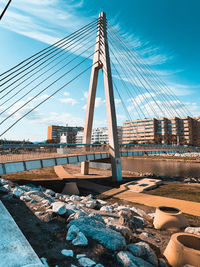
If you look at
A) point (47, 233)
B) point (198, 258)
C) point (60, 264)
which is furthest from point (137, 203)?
point (60, 264)

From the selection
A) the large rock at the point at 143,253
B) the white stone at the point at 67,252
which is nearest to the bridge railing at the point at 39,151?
the white stone at the point at 67,252

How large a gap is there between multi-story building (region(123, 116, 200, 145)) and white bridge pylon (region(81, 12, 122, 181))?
62.4 meters

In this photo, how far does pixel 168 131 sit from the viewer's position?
94.5 meters

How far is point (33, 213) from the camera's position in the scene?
21.1 feet

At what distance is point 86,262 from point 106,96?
64.8 feet

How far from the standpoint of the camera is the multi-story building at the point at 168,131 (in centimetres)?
8949

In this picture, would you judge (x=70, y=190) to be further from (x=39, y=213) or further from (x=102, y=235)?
(x=102, y=235)

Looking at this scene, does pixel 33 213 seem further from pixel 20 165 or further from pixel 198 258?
pixel 20 165

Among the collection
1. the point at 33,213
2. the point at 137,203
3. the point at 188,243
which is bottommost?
the point at 137,203

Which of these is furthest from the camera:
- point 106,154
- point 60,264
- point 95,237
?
Result: point 106,154

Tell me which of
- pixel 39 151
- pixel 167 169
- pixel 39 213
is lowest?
pixel 167 169

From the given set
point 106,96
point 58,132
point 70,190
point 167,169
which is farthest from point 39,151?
point 58,132

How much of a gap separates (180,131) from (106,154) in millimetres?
81272

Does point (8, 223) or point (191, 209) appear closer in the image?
point (8, 223)
